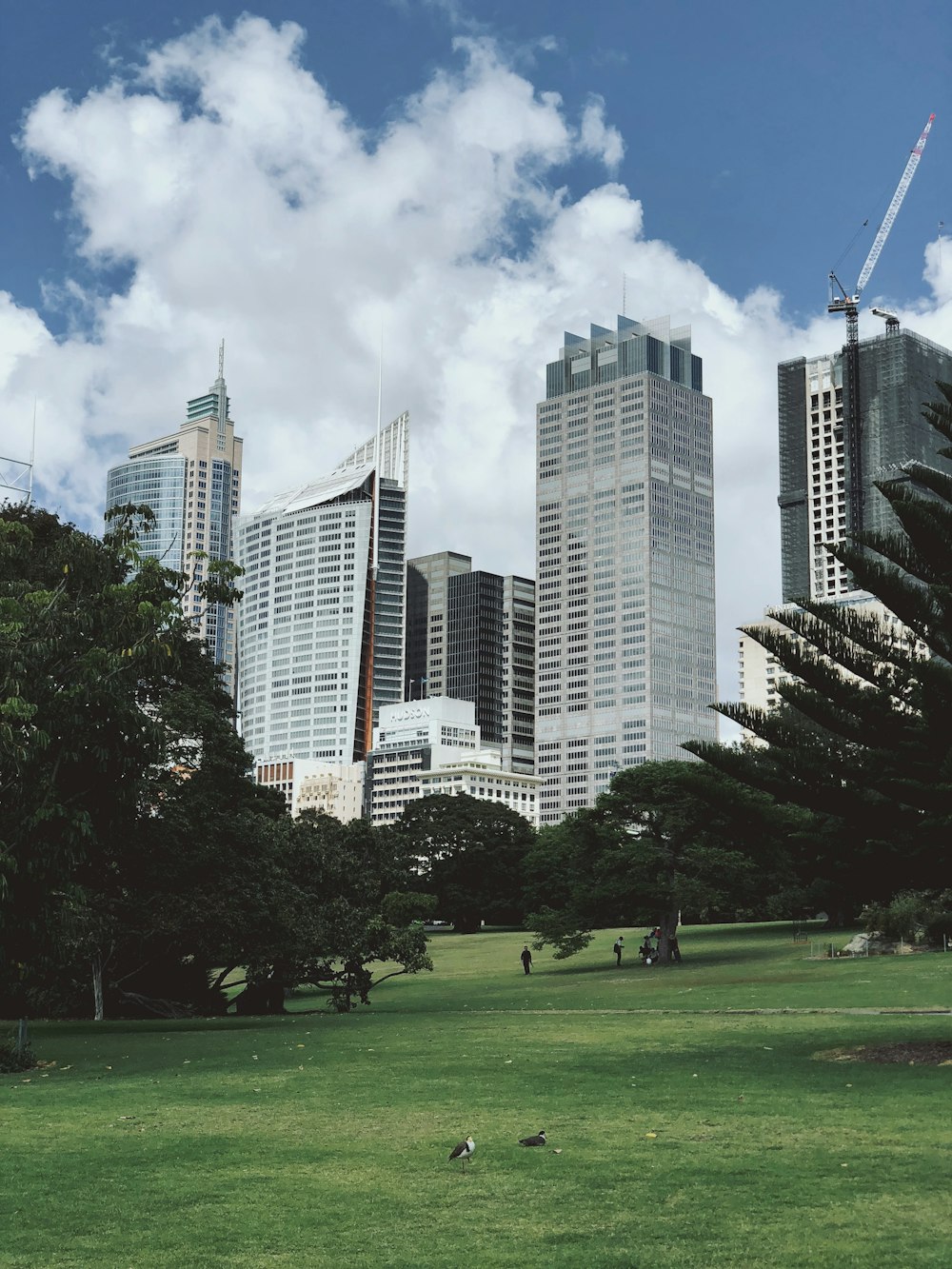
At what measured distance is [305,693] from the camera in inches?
7628

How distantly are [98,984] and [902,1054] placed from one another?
19.4 metres

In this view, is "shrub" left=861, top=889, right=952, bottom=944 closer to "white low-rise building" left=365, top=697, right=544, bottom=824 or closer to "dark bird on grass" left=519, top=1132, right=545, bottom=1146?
"dark bird on grass" left=519, top=1132, right=545, bottom=1146

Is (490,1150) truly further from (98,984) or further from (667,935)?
(667,935)

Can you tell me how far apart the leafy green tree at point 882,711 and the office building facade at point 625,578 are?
160 meters

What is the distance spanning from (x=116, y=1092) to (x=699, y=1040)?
321 inches

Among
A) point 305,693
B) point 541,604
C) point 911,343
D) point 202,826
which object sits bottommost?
point 202,826

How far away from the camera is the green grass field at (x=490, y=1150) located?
7.79 meters

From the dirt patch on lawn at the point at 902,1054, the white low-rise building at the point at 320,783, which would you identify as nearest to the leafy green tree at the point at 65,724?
the dirt patch on lawn at the point at 902,1054

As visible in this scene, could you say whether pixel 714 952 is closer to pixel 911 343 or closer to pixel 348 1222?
pixel 348 1222

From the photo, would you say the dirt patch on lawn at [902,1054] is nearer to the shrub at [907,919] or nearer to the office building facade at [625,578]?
the shrub at [907,919]

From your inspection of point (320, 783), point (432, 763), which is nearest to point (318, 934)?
point (432, 763)

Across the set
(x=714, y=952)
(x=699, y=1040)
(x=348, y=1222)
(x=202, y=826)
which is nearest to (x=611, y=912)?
(x=714, y=952)

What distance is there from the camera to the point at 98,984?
30156 millimetres

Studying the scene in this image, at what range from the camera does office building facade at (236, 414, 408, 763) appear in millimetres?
192375
